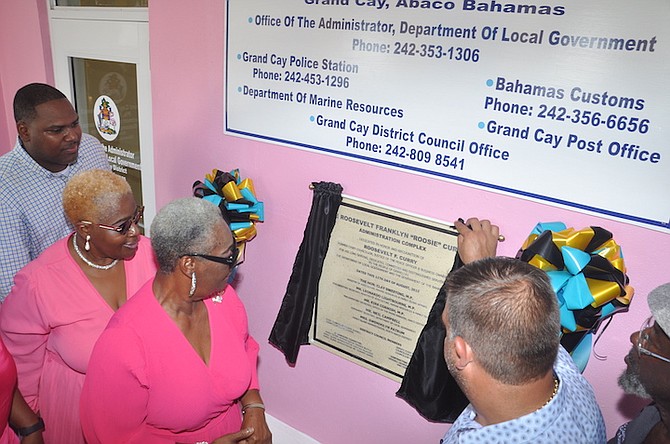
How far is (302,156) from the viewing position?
2328mm

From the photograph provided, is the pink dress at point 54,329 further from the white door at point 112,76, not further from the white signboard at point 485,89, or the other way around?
the white door at point 112,76

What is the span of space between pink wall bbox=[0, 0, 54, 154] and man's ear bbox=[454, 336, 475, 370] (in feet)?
12.4

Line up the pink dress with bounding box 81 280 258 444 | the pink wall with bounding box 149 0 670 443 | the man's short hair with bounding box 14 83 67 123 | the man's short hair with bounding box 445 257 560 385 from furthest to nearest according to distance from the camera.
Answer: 1. the man's short hair with bounding box 14 83 67 123
2. the pink wall with bounding box 149 0 670 443
3. the pink dress with bounding box 81 280 258 444
4. the man's short hair with bounding box 445 257 560 385

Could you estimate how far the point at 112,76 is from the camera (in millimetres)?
3283

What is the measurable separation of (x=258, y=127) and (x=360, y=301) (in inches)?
40.3

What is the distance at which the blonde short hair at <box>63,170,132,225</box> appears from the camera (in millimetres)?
1778

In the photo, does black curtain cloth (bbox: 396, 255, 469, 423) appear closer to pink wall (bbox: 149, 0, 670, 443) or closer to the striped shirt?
pink wall (bbox: 149, 0, 670, 443)

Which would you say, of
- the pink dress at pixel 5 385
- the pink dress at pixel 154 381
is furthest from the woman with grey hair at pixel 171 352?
the pink dress at pixel 5 385

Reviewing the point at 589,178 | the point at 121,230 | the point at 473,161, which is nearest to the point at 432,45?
the point at 473,161

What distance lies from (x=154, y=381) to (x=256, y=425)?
52 cm

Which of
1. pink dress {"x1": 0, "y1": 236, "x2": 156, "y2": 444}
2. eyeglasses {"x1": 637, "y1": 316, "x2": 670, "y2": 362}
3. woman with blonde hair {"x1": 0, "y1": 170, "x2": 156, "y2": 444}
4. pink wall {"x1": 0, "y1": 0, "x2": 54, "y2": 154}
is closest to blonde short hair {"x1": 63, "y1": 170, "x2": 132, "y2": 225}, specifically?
woman with blonde hair {"x1": 0, "y1": 170, "x2": 156, "y2": 444}

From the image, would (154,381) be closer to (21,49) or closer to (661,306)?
(661,306)

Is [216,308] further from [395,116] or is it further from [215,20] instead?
[215,20]

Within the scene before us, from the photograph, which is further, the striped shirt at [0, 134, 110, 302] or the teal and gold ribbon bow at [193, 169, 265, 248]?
the teal and gold ribbon bow at [193, 169, 265, 248]
